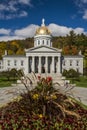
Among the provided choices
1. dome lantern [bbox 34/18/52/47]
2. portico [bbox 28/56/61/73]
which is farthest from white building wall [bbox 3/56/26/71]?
dome lantern [bbox 34/18/52/47]

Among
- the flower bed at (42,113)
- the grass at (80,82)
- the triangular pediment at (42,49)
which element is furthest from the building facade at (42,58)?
the flower bed at (42,113)

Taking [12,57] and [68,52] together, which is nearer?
[12,57]

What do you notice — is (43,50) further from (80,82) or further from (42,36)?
(80,82)

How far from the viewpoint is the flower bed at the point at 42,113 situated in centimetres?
805

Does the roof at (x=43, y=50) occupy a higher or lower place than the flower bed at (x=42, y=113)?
higher

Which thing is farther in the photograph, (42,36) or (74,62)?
(74,62)

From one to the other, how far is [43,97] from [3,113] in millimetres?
1407

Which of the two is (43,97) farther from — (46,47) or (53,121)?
(46,47)

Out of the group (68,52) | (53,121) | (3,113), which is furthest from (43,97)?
(68,52)

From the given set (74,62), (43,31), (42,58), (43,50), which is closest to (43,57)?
(42,58)

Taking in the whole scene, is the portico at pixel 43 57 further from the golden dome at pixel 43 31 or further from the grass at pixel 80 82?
the grass at pixel 80 82

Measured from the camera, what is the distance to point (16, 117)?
8781 mm

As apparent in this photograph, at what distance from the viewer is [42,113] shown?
8.95 m

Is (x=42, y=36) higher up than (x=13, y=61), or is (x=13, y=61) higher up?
(x=42, y=36)
